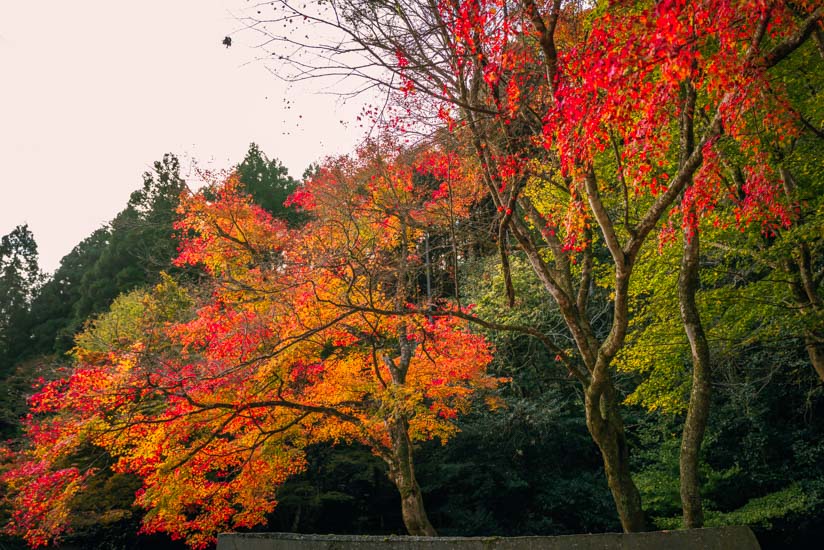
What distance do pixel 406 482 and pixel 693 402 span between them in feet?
16.4

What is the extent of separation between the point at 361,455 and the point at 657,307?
26.9 ft

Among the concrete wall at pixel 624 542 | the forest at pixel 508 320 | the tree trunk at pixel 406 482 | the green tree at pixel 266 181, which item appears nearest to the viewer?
the concrete wall at pixel 624 542

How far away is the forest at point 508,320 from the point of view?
4293 mm

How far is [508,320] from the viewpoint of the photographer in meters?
11.1

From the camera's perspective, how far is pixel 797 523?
33.6ft

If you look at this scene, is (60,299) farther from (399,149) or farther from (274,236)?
(399,149)

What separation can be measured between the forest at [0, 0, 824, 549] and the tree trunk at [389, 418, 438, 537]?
0.16 feet

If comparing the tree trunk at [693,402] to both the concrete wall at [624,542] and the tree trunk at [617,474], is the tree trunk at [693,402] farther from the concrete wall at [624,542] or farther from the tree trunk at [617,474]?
the concrete wall at [624,542]

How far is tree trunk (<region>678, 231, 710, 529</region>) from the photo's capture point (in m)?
5.18

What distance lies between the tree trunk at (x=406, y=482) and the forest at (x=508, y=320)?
5 cm

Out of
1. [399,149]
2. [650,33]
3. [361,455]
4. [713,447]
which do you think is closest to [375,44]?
[399,149]

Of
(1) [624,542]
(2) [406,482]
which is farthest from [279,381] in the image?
(1) [624,542]

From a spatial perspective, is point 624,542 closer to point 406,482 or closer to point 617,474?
point 617,474

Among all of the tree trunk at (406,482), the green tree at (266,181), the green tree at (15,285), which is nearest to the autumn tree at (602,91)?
the tree trunk at (406,482)
